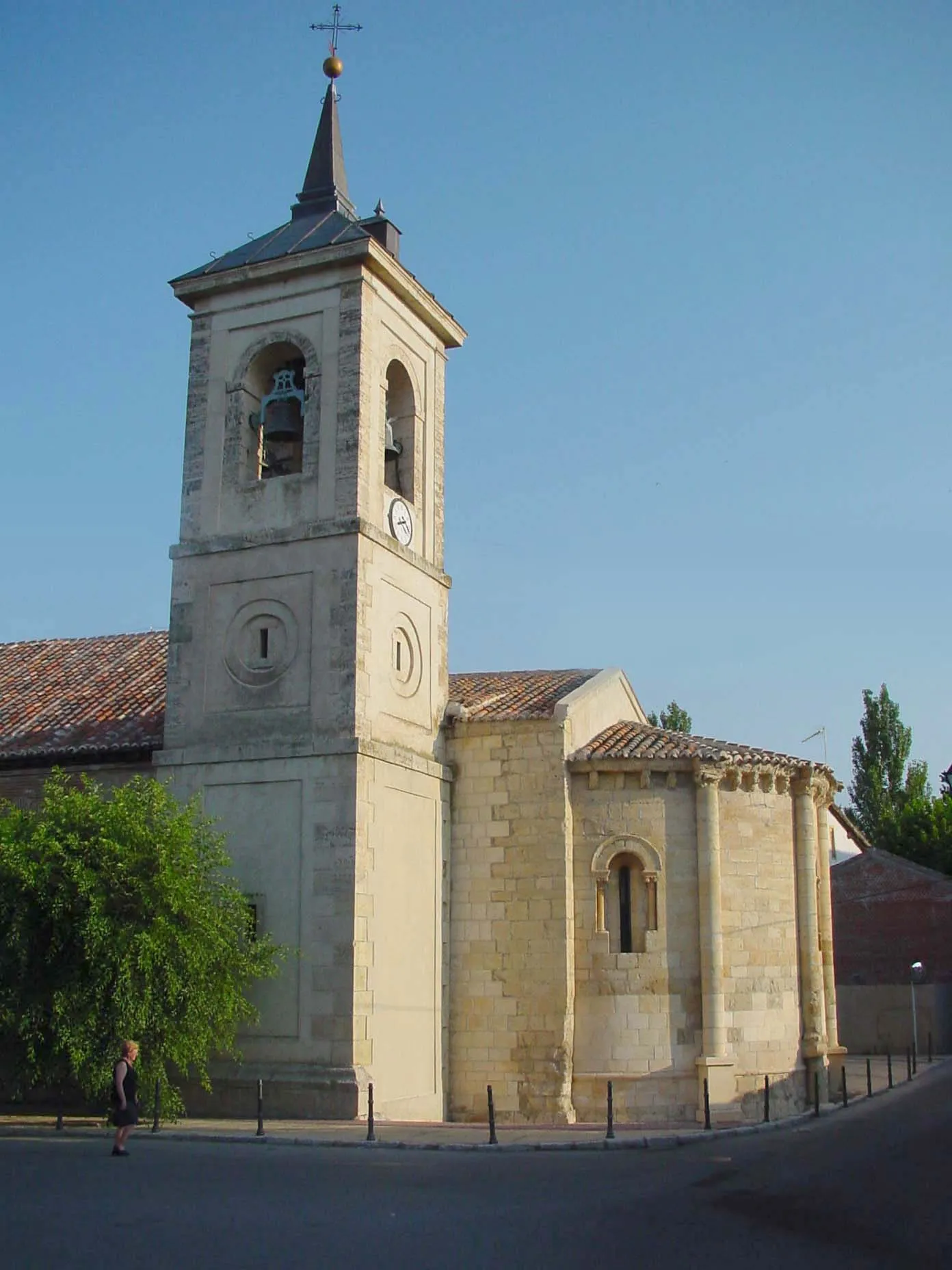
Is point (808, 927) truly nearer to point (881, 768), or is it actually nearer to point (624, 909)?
point (624, 909)

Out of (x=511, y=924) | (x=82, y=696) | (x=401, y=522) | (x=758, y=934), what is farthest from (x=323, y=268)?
(x=758, y=934)

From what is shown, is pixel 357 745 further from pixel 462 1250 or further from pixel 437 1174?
pixel 462 1250

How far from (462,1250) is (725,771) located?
14.7 meters

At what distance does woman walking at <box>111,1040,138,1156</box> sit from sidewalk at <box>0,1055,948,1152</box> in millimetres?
2088

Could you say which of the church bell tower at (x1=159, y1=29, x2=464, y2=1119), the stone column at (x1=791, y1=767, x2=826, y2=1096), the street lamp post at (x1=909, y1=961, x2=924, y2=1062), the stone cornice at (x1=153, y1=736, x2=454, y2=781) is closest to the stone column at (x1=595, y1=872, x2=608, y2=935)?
the church bell tower at (x1=159, y1=29, x2=464, y2=1119)

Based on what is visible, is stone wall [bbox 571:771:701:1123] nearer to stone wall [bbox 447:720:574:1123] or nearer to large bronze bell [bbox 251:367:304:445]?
stone wall [bbox 447:720:574:1123]

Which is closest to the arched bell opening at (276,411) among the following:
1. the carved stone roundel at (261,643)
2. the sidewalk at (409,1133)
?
the carved stone roundel at (261,643)

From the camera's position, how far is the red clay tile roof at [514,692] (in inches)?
952

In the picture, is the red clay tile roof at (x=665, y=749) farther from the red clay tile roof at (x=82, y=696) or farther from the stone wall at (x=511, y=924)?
the red clay tile roof at (x=82, y=696)

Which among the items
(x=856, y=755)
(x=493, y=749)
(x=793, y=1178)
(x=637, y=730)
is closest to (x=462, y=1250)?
(x=793, y=1178)

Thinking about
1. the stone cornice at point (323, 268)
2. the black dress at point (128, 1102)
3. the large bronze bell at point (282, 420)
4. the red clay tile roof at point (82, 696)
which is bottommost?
the black dress at point (128, 1102)

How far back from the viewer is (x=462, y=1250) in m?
9.88

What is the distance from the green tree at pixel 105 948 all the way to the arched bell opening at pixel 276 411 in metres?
6.90

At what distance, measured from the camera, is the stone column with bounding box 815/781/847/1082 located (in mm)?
25312
